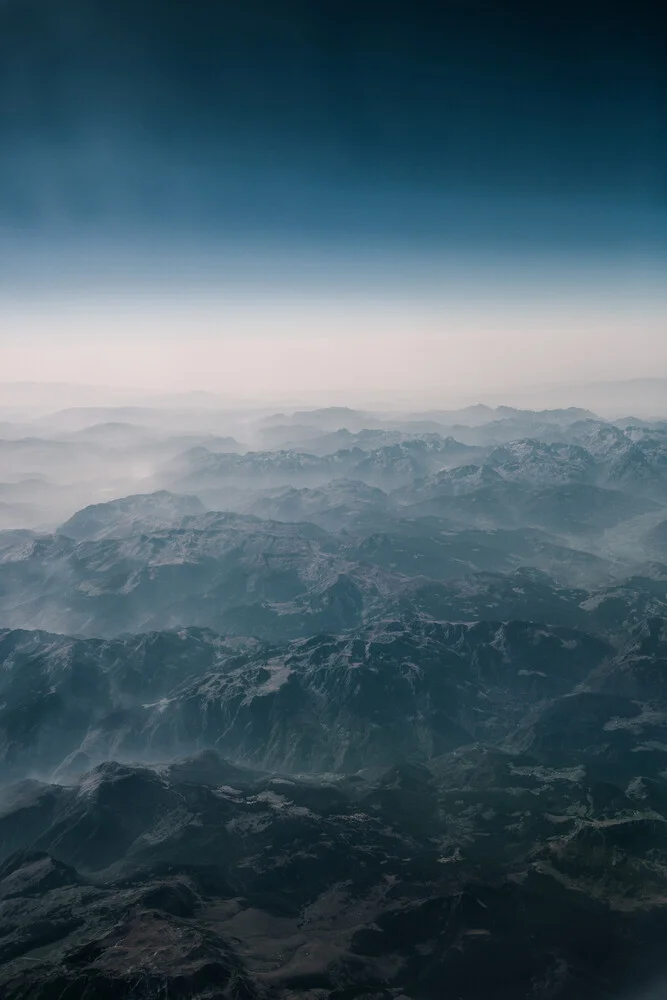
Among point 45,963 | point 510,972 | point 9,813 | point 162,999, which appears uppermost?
point 162,999

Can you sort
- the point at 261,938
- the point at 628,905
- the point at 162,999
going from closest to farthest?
1. the point at 162,999
2. the point at 261,938
3. the point at 628,905

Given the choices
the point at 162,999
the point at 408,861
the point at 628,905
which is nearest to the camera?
the point at 162,999

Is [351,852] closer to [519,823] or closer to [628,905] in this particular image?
[519,823]

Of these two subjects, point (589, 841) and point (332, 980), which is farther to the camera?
point (589, 841)

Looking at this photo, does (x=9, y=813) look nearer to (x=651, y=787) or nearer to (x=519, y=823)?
(x=519, y=823)

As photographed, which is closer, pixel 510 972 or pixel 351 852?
pixel 510 972

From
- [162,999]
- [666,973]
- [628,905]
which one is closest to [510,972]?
[666,973]

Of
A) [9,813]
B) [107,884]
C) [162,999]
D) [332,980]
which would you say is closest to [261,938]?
[332,980]

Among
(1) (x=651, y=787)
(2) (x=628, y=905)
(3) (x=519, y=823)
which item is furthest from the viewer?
(1) (x=651, y=787)

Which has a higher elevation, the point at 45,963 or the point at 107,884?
the point at 45,963
